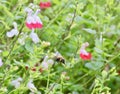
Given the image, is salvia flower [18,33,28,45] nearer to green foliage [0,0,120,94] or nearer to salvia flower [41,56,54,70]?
green foliage [0,0,120,94]

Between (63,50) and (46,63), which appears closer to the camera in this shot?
(46,63)

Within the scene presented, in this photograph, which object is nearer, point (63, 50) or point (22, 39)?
point (22, 39)

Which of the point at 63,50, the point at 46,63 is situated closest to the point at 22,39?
the point at 46,63

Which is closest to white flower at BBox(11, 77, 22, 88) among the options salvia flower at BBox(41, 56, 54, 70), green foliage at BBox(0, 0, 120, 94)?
green foliage at BBox(0, 0, 120, 94)

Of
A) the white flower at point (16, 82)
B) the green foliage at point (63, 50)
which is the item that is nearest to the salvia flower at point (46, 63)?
the green foliage at point (63, 50)

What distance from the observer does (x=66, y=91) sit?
2.43 m

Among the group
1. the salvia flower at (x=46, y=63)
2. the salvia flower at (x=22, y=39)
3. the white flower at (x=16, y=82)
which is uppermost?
the salvia flower at (x=22, y=39)

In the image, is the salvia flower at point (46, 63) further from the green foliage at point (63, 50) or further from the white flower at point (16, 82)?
the white flower at point (16, 82)

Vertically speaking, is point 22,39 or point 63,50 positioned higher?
point 63,50

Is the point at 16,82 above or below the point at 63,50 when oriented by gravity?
below

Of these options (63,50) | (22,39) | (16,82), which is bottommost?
(16,82)

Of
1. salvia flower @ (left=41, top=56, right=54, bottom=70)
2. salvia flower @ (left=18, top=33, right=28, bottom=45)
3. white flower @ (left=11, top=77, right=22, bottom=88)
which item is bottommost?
white flower @ (left=11, top=77, right=22, bottom=88)

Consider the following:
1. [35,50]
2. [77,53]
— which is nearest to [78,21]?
[77,53]

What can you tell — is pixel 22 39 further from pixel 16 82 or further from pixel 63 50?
pixel 63 50
